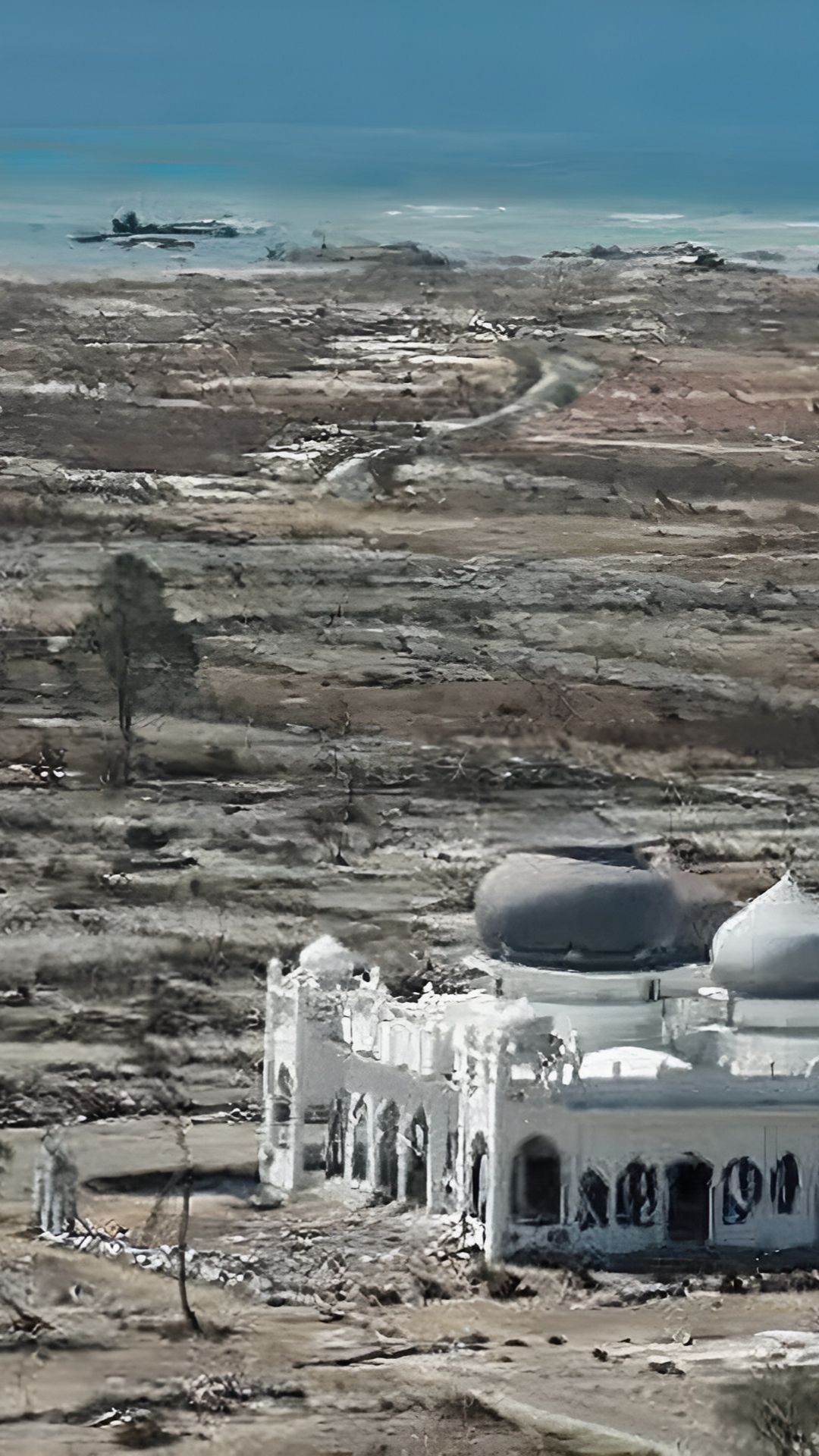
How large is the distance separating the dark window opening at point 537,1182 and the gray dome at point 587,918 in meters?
2.01

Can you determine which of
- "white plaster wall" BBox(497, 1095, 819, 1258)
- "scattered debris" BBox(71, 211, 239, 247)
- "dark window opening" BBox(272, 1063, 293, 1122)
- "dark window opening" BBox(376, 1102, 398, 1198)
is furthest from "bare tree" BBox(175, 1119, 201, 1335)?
"scattered debris" BBox(71, 211, 239, 247)

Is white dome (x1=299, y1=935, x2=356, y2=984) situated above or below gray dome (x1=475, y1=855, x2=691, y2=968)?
below

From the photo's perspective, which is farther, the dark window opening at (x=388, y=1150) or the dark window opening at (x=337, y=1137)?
the dark window opening at (x=337, y=1137)

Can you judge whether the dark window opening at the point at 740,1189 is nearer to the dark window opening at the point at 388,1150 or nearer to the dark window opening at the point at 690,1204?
the dark window opening at the point at 690,1204

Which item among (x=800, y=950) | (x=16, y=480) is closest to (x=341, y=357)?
(x=16, y=480)

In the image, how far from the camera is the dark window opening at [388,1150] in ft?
91.6

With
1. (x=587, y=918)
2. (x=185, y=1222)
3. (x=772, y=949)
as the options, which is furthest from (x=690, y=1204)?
(x=185, y=1222)

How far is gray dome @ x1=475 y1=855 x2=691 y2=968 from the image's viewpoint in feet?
91.2

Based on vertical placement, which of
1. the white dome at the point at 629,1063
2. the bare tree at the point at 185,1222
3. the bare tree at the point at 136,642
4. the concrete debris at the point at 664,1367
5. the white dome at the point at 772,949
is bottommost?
the concrete debris at the point at 664,1367

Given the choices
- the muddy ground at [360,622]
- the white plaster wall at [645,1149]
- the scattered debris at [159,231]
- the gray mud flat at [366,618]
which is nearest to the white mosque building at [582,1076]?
the white plaster wall at [645,1149]

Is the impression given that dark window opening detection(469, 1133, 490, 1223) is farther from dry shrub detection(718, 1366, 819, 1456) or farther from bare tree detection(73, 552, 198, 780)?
bare tree detection(73, 552, 198, 780)

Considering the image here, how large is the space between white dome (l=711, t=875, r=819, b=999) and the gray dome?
0.50 meters

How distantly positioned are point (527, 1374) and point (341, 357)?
54348 millimetres

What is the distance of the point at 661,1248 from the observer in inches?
1040
